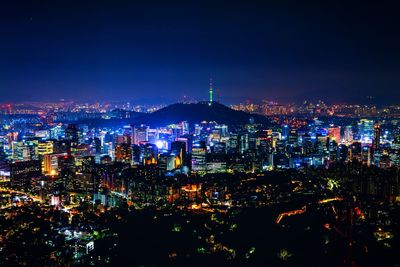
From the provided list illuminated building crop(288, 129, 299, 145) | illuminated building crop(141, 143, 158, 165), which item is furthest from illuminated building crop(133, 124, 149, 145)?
illuminated building crop(288, 129, 299, 145)

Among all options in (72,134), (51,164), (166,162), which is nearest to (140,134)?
(72,134)

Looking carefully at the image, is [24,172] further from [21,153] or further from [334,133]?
[334,133]

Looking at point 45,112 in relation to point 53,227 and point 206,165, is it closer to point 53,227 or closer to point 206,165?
point 206,165

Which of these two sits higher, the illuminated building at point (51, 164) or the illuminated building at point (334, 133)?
the illuminated building at point (334, 133)

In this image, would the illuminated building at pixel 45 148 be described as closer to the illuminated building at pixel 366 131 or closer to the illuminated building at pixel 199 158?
the illuminated building at pixel 199 158

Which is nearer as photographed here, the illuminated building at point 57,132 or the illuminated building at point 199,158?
the illuminated building at point 199,158

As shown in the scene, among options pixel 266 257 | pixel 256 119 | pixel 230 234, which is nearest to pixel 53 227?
pixel 230 234

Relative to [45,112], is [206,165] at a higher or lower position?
lower

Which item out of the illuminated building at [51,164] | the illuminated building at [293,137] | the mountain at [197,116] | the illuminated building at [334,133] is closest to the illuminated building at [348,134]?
the illuminated building at [334,133]

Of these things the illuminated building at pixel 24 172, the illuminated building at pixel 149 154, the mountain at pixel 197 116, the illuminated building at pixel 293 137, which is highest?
the mountain at pixel 197 116
